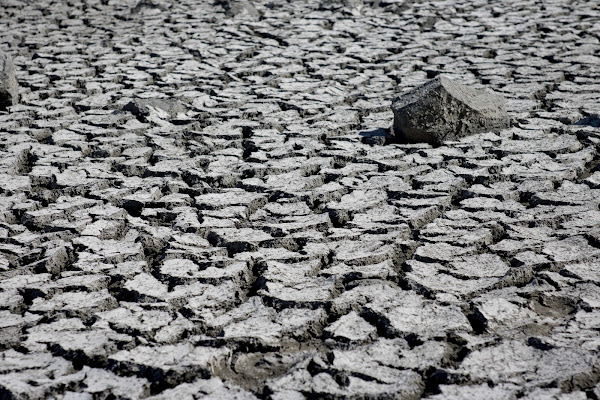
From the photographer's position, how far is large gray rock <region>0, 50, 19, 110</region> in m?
4.45

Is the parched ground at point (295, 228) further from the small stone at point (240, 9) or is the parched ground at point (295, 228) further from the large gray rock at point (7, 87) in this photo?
the small stone at point (240, 9)

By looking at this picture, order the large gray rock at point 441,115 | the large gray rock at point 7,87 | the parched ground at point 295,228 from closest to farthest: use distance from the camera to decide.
Answer: the parched ground at point 295,228
the large gray rock at point 441,115
the large gray rock at point 7,87

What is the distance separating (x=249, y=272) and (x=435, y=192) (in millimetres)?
1039

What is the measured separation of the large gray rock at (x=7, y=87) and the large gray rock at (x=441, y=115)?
2.47 meters

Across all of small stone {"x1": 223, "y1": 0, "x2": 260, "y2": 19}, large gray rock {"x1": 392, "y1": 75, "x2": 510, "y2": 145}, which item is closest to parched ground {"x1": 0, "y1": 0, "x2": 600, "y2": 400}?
large gray rock {"x1": 392, "y1": 75, "x2": 510, "y2": 145}

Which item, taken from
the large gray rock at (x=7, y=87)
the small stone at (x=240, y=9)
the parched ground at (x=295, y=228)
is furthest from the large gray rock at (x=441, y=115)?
the small stone at (x=240, y=9)

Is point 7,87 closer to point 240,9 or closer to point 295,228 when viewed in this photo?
point 295,228

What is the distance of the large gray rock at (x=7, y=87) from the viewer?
4445 mm

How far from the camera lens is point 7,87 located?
14.6 feet

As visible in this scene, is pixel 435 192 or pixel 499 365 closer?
pixel 499 365

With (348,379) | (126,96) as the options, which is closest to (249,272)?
(348,379)

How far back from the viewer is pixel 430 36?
5.91 meters

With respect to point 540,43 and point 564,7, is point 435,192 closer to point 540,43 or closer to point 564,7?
point 540,43

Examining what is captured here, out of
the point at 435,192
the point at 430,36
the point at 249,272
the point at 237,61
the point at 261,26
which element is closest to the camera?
the point at 249,272
